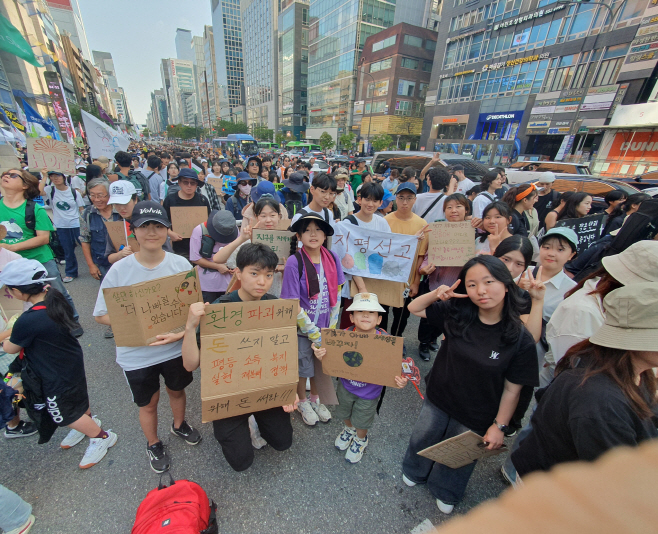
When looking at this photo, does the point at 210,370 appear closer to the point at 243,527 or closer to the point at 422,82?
the point at 243,527

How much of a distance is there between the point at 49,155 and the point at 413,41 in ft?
183

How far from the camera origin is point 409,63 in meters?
→ 46.2

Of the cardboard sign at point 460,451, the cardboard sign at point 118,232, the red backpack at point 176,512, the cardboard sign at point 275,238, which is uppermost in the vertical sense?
the cardboard sign at point 275,238

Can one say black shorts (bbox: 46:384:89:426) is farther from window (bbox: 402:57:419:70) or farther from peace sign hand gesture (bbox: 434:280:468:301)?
window (bbox: 402:57:419:70)

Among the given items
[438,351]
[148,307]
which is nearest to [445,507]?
[438,351]

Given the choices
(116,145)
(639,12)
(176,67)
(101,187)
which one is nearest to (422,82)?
(639,12)

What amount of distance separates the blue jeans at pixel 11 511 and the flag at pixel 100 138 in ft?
27.8

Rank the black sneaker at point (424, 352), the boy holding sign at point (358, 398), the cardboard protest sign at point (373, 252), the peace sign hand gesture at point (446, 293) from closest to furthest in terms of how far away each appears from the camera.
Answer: the peace sign hand gesture at point (446, 293) < the boy holding sign at point (358, 398) < the cardboard protest sign at point (373, 252) < the black sneaker at point (424, 352)

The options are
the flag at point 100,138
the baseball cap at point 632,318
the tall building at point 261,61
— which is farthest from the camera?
the tall building at point 261,61

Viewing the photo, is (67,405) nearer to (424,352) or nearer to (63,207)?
(424,352)

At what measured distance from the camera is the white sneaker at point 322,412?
9.61ft

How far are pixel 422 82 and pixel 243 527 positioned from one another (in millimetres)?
58254

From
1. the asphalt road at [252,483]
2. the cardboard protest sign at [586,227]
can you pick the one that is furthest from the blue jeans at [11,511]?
the cardboard protest sign at [586,227]

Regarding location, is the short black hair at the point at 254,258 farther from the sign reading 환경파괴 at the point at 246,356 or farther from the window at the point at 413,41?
the window at the point at 413,41
